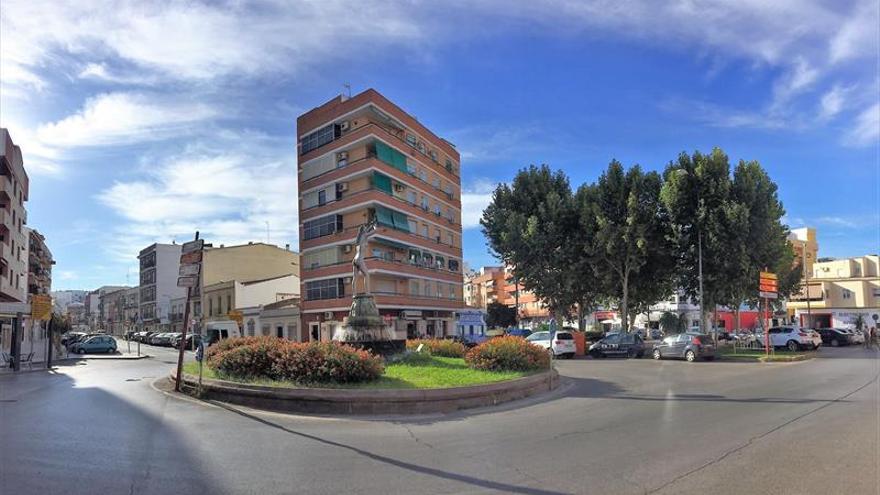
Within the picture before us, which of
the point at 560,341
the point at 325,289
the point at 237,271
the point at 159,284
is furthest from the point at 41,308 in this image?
the point at 159,284

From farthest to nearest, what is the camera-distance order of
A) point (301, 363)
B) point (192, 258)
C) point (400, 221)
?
point (400, 221) → point (192, 258) → point (301, 363)

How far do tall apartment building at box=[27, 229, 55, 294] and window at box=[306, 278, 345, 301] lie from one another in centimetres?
4284

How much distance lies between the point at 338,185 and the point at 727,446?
45.7 m

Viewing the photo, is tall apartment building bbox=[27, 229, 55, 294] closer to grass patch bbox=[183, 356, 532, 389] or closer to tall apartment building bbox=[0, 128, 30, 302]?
tall apartment building bbox=[0, 128, 30, 302]

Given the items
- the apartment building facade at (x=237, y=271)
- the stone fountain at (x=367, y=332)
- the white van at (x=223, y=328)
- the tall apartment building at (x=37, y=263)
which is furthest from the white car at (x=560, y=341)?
the tall apartment building at (x=37, y=263)

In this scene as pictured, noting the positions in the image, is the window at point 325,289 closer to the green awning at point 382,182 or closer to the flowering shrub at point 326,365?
the green awning at point 382,182

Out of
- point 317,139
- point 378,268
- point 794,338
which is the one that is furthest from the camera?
point 317,139

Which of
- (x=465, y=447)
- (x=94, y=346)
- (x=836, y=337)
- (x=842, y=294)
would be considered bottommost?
(x=836, y=337)

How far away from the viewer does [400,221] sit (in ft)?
171

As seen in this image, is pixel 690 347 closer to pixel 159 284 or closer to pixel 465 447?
pixel 465 447

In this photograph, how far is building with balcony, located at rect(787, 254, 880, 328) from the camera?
74125 mm

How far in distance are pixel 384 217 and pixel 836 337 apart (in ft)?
116

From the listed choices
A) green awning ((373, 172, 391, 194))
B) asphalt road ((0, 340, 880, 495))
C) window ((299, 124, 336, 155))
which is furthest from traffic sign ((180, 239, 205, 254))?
window ((299, 124, 336, 155))

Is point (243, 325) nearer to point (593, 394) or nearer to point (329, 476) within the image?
point (593, 394)
